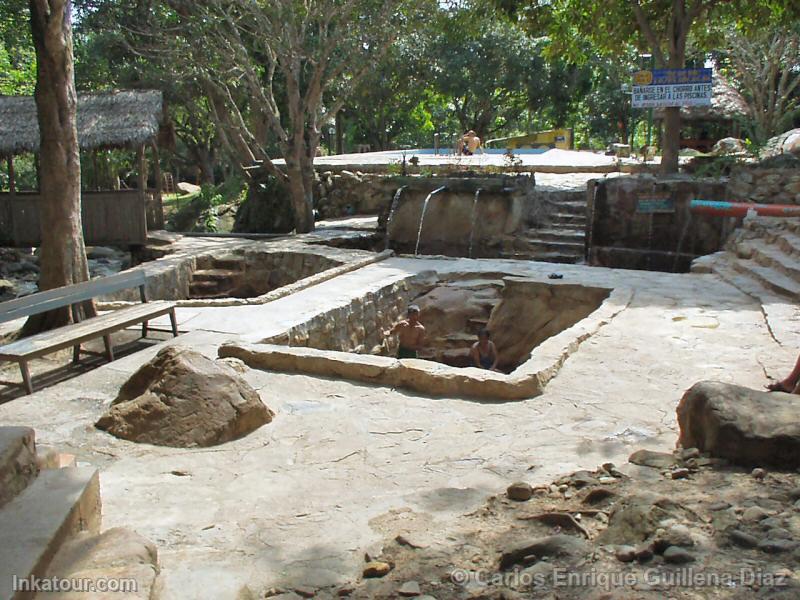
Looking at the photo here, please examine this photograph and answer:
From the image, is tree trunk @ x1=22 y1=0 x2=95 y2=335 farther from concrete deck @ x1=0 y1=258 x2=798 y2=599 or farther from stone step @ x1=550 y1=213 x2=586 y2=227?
stone step @ x1=550 y1=213 x2=586 y2=227

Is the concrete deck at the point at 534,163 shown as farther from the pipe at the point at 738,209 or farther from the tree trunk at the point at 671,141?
the pipe at the point at 738,209

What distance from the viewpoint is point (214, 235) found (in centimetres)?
1534

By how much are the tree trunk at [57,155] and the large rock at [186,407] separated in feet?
8.69

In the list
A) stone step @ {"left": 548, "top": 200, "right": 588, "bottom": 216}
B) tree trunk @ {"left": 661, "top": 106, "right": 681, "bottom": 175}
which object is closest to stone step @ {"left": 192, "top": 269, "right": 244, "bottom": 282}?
stone step @ {"left": 548, "top": 200, "right": 588, "bottom": 216}

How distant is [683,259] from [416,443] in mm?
10019

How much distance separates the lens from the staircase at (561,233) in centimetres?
1369

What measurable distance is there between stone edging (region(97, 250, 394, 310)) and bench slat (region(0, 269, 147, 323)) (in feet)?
2.74

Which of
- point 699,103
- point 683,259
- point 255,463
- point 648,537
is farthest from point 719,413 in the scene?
point 699,103

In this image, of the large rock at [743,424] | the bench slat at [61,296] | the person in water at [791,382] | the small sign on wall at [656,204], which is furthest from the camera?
the small sign on wall at [656,204]

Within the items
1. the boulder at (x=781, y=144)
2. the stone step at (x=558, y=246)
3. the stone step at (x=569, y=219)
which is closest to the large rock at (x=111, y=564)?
the stone step at (x=558, y=246)

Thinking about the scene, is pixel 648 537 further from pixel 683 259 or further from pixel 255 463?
pixel 683 259

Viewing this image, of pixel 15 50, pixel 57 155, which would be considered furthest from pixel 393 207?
pixel 15 50

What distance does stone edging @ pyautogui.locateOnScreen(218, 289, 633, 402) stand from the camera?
17.5 ft

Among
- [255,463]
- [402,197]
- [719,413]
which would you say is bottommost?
[255,463]
